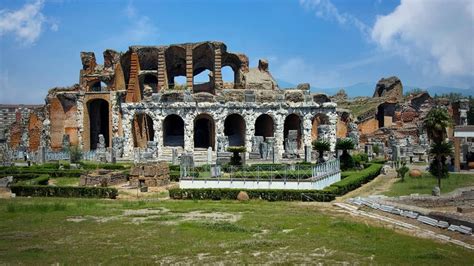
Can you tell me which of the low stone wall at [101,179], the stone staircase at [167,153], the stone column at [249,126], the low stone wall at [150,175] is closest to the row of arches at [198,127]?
the stone column at [249,126]

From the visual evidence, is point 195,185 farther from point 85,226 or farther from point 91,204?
point 85,226

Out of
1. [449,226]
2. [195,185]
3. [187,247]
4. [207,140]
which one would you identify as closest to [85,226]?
[187,247]

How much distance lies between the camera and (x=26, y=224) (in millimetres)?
20109

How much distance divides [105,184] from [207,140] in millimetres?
29051

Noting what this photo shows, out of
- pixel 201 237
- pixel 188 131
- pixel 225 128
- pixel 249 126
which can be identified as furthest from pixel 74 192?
pixel 225 128

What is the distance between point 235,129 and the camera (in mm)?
61000

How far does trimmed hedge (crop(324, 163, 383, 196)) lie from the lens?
89.7 feet

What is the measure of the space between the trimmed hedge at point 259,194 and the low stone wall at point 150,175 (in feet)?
18.5

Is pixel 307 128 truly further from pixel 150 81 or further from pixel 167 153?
pixel 150 81

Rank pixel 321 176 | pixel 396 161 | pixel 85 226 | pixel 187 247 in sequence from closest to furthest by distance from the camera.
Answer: pixel 187 247 < pixel 85 226 < pixel 321 176 < pixel 396 161

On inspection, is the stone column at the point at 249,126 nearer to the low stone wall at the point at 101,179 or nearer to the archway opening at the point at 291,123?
the archway opening at the point at 291,123

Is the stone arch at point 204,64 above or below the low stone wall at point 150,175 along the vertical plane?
above

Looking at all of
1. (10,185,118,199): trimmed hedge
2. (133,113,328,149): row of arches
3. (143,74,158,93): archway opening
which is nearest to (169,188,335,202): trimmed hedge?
(10,185,118,199): trimmed hedge

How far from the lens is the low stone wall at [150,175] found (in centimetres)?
3325
